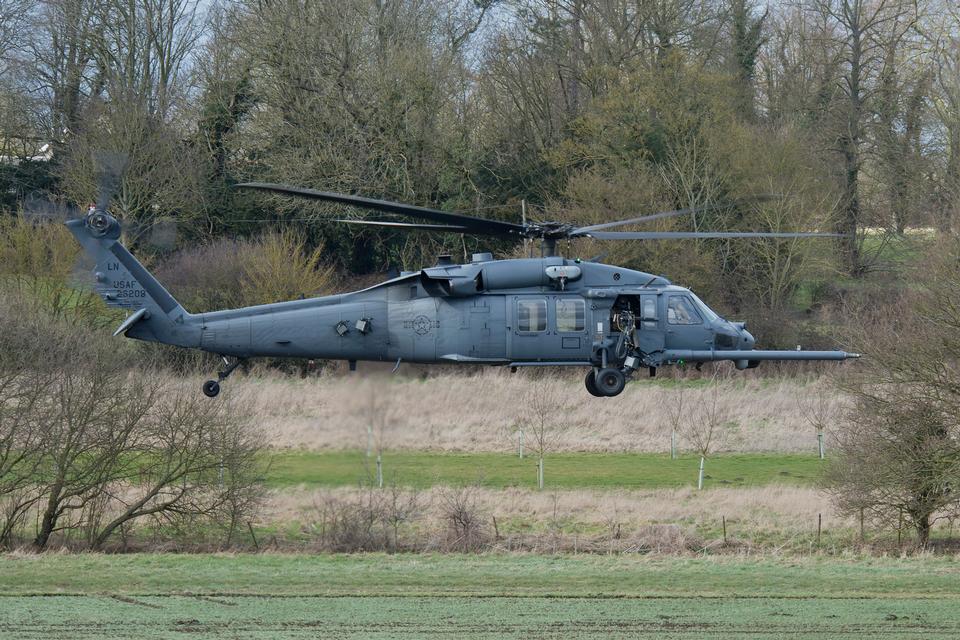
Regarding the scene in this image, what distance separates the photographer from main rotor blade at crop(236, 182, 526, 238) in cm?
2017

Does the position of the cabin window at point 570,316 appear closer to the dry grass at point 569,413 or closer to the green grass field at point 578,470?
the dry grass at point 569,413

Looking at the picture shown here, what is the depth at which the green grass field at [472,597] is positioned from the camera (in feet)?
89.5

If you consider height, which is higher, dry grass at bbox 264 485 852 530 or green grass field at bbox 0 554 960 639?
dry grass at bbox 264 485 852 530

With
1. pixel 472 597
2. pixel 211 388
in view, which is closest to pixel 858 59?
A: pixel 472 597

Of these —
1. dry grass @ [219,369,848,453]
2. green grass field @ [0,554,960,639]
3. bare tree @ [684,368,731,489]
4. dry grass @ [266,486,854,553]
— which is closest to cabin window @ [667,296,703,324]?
green grass field @ [0,554,960,639]

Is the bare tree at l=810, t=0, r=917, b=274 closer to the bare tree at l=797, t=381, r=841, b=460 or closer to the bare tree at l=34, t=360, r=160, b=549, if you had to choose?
the bare tree at l=797, t=381, r=841, b=460

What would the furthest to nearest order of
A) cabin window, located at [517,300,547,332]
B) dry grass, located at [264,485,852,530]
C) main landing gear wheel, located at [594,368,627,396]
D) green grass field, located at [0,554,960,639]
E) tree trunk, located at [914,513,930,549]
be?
dry grass, located at [264,485,852,530] < tree trunk, located at [914,513,930,549] < green grass field, located at [0,554,960,639] < cabin window, located at [517,300,547,332] < main landing gear wheel, located at [594,368,627,396]

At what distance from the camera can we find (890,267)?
6016 cm

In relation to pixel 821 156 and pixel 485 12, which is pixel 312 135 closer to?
pixel 485 12

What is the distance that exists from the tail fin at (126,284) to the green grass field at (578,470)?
15.4 metres

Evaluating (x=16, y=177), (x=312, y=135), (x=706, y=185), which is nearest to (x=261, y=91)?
(x=312, y=135)

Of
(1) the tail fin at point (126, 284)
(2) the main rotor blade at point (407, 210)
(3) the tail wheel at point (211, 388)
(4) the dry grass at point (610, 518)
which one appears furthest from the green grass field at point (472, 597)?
(2) the main rotor blade at point (407, 210)

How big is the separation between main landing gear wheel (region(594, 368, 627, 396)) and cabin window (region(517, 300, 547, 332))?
4.31ft

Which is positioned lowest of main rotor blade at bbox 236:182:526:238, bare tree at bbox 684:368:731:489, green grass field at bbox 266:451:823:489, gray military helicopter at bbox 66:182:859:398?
green grass field at bbox 266:451:823:489
